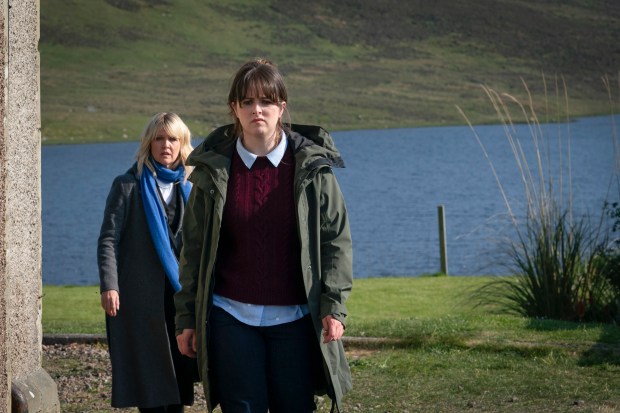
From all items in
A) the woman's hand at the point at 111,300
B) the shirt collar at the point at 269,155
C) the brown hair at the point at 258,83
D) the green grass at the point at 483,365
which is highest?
the brown hair at the point at 258,83

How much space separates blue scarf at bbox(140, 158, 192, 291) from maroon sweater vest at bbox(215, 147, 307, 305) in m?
1.45

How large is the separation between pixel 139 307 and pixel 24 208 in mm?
740

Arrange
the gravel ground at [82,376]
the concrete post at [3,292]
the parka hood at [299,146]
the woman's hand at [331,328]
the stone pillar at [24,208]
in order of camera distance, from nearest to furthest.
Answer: the woman's hand at [331,328]
the parka hood at [299,146]
the concrete post at [3,292]
the stone pillar at [24,208]
the gravel ground at [82,376]

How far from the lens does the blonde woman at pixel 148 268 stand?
558cm

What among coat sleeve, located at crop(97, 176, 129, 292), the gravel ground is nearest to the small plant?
the gravel ground

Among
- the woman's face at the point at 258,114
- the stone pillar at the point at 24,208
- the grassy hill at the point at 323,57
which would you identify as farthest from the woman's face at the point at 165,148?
the grassy hill at the point at 323,57

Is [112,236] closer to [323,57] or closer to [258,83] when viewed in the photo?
[258,83]

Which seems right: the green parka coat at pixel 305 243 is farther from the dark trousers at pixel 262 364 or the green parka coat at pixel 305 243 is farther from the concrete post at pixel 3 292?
the concrete post at pixel 3 292

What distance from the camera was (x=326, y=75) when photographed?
15312cm

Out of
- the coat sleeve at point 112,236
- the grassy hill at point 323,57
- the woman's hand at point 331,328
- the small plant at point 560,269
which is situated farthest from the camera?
the grassy hill at point 323,57

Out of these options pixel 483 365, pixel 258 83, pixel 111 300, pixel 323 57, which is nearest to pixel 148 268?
pixel 111 300

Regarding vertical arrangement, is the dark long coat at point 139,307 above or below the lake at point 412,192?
below

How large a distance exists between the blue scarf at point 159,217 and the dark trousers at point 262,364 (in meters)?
1.48

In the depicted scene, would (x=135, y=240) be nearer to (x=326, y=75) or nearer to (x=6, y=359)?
(x=6, y=359)
